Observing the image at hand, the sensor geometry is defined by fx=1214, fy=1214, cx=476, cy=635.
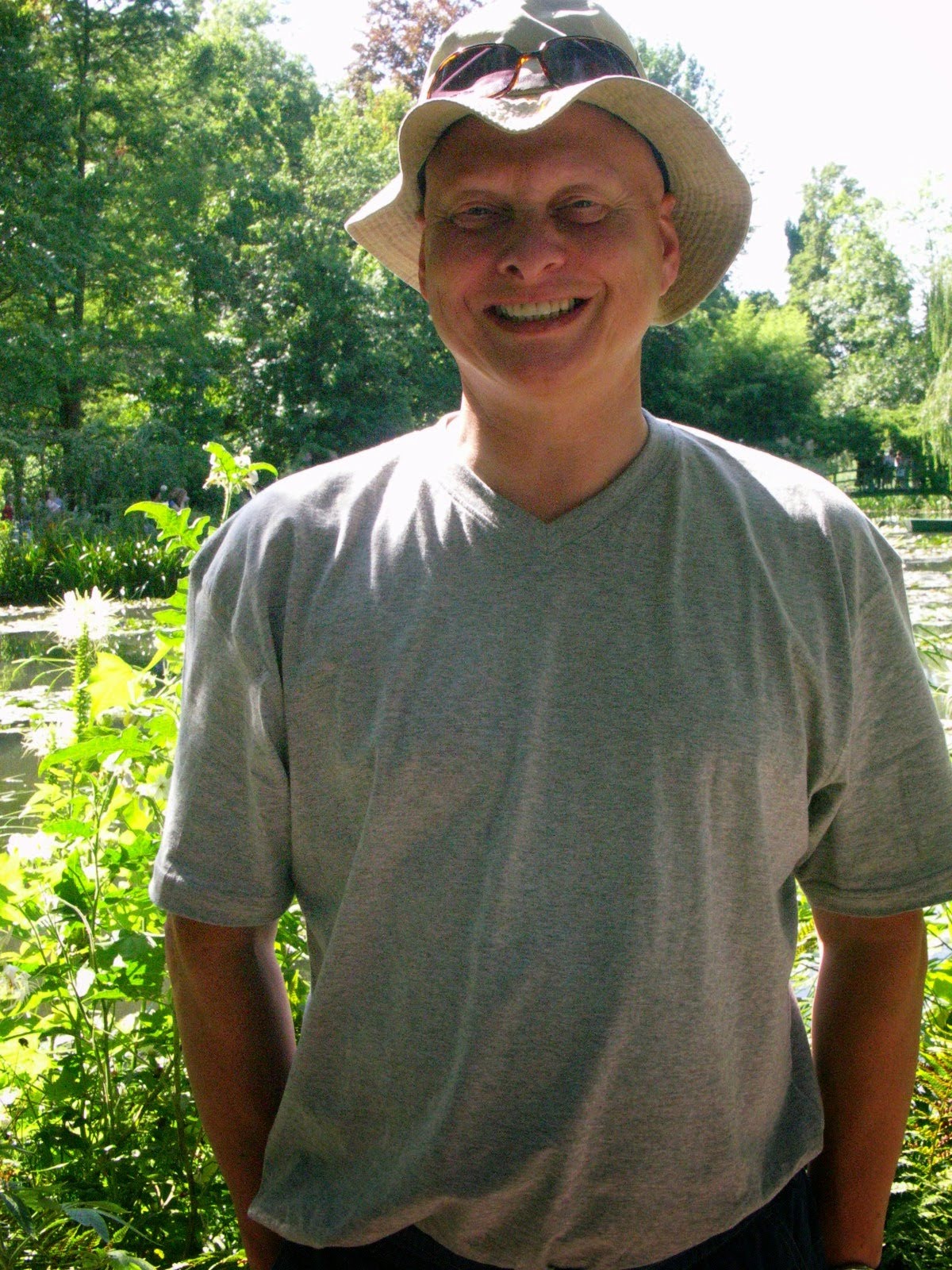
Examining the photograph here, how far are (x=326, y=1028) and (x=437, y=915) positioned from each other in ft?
0.59

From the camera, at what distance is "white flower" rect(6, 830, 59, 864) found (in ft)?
7.07

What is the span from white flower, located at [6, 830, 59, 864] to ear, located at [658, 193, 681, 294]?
1458mm

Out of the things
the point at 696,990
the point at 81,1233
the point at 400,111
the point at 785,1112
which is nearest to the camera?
the point at 696,990

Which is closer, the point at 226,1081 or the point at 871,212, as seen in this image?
the point at 226,1081

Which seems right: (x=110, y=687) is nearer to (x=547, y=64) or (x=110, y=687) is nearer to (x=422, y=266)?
(x=422, y=266)

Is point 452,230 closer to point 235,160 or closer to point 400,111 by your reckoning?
point 235,160

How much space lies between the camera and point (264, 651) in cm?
119

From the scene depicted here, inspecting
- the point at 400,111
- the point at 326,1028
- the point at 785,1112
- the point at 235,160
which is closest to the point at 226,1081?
the point at 326,1028

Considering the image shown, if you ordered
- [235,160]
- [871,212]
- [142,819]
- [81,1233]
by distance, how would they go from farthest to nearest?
[871,212], [235,160], [142,819], [81,1233]

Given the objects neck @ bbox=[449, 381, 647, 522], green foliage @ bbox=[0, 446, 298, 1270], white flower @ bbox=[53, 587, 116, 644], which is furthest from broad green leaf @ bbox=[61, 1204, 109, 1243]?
white flower @ bbox=[53, 587, 116, 644]

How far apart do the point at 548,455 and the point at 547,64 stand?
0.42 metres

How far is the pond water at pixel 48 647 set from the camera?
3.67m

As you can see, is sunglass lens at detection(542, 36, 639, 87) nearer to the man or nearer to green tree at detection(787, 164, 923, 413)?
the man

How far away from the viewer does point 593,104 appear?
1305mm
